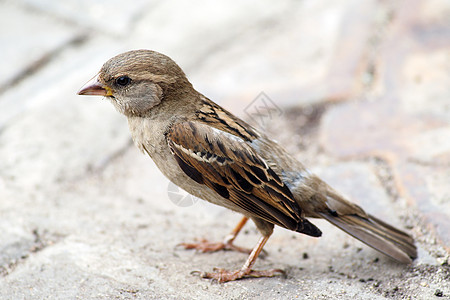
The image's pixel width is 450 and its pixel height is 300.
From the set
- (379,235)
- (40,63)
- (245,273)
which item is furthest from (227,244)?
(40,63)

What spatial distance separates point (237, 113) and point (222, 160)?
1.20 m

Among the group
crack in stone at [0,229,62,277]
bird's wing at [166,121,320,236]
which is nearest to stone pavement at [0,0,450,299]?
crack in stone at [0,229,62,277]

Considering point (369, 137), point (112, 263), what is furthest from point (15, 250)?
point (369, 137)

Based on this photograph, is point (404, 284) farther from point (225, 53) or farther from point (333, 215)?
point (225, 53)

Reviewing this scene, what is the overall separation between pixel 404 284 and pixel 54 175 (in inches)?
87.8

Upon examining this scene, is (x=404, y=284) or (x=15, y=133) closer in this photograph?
(x=404, y=284)

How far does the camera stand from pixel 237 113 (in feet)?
14.0

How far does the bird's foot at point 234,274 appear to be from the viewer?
3016mm

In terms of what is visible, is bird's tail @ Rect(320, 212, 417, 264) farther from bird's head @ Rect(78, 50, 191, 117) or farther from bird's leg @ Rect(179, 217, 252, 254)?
bird's head @ Rect(78, 50, 191, 117)

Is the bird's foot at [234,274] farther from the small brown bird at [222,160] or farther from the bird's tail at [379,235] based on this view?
the bird's tail at [379,235]

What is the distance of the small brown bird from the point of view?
3.09 meters

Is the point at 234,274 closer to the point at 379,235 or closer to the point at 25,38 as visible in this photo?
the point at 379,235

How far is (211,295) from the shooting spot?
2.80m

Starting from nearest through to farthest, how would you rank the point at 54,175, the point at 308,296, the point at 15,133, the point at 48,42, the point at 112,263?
the point at 308,296
the point at 112,263
the point at 54,175
the point at 15,133
the point at 48,42
